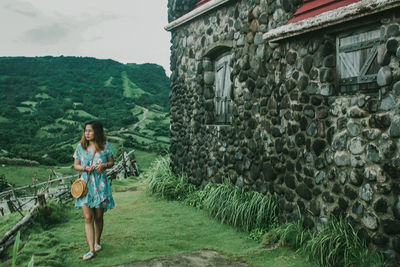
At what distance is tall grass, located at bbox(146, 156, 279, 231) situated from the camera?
5.90m

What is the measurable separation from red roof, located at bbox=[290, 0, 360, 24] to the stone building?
2cm

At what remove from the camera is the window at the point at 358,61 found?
423 cm

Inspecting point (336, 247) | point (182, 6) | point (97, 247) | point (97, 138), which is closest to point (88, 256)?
point (97, 247)

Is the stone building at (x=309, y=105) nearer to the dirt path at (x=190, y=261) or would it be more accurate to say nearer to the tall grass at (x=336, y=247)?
the tall grass at (x=336, y=247)

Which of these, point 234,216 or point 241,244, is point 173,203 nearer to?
point 234,216

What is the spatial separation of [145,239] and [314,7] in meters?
4.28

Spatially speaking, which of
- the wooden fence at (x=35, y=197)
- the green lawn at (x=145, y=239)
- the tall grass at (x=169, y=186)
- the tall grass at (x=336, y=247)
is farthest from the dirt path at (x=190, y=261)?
the tall grass at (x=169, y=186)

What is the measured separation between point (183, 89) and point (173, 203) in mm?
2820

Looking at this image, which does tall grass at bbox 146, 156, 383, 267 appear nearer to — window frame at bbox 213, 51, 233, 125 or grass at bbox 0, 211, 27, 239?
window frame at bbox 213, 51, 233, 125

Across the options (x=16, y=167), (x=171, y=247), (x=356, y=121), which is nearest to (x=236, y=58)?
(x=356, y=121)

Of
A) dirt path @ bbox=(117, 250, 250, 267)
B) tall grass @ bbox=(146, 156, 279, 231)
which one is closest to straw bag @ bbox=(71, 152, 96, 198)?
dirt path @ bbox=(117, 250, 250, 267)

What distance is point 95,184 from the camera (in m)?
4.94

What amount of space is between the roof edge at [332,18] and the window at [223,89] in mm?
2106

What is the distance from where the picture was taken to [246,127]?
665cm
